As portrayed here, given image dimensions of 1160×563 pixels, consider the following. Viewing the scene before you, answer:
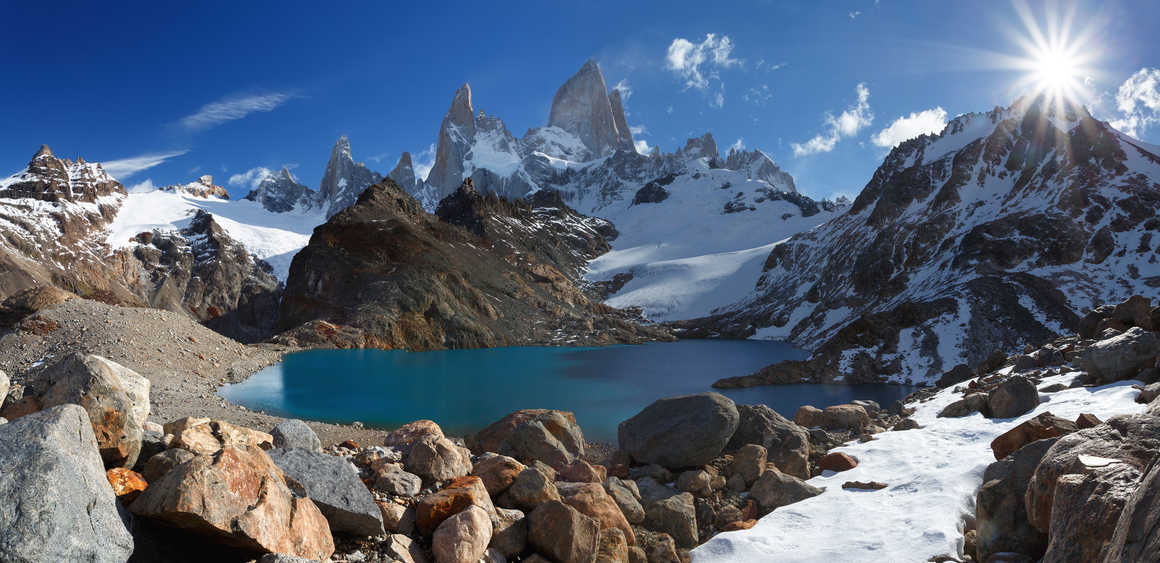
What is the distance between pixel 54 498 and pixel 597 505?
302 inches

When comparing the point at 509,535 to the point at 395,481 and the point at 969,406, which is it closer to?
the point at 395,481

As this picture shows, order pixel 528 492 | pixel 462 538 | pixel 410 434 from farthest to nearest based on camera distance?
1. pixel 410 434
2. pixel 528 492
3. pixel 462 538

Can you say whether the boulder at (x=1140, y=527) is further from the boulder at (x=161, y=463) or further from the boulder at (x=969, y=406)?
the boulder at (x=969, y=406)

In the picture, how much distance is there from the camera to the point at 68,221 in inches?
6575

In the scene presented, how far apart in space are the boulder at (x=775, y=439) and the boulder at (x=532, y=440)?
4.70 metres

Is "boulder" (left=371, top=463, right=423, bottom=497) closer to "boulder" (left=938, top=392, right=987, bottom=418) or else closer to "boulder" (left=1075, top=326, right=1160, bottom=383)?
"boulder" (left=938, top=392, right=987, bottom=418)

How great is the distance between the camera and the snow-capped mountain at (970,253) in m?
54.0

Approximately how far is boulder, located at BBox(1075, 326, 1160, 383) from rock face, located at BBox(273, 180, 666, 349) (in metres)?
77.1

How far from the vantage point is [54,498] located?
15.6ft

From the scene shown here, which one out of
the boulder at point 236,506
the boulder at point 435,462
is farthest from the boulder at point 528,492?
the boulder at point 236,506

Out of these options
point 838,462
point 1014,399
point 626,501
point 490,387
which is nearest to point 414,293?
point 490,387

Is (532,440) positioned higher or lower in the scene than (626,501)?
higher

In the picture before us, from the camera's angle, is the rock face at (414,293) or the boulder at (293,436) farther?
the rock face at (414,293)

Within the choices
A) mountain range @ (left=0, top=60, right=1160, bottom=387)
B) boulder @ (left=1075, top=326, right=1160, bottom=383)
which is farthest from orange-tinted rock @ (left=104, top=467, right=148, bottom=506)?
mountain range @ (left=0, top=60, right=1160, bottom=387)
